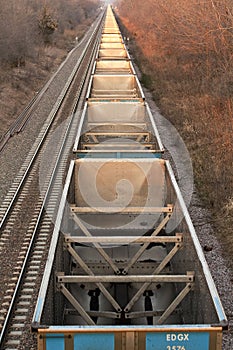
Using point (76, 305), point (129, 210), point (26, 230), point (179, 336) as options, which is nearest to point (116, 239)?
point (76, 305)

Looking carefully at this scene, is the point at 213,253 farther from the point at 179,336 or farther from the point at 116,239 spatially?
the point at 179,336

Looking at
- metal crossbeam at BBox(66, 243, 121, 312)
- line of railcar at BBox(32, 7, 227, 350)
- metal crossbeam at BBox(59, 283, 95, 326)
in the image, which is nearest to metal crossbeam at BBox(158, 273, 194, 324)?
line of railcar at BBox(32, 7, 227, 350)

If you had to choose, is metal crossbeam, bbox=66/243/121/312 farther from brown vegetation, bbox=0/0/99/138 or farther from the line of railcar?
brown vegetation, bbox=0/0/99/138

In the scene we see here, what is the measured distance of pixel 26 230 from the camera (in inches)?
385

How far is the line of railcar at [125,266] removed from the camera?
4312 millimetres

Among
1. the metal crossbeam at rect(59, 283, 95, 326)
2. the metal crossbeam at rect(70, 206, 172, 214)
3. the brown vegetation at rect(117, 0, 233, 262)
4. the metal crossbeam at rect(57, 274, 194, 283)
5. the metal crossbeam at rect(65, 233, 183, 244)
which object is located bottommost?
the metal crossbeam at rect(59, 283, 95, 326)

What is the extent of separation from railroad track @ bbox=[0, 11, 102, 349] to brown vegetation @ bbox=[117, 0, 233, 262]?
3.53 metres

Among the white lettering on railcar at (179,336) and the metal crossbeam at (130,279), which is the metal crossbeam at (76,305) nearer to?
the metal crossbeam at (130,279)

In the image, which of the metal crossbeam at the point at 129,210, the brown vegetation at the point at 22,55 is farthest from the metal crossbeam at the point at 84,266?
the brown vegetation at the point at 22,55

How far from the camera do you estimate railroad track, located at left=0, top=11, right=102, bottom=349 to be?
280 inches

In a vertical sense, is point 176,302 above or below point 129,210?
below

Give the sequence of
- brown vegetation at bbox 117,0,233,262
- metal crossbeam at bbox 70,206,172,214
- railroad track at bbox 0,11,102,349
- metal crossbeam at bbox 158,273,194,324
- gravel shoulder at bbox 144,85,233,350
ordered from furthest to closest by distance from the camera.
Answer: brown vegetation at bbox 117,0,233,262 < metal crossbeam at bbox 70,206,172,214 < gravel shoulder at bbox 144,85,233,350 < railroad track at bbox 0,11,102,349 < metal crossbeam at bbox 158,273,194,324

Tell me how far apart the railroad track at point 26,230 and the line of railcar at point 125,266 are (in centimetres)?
102

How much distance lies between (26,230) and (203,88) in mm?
13513
